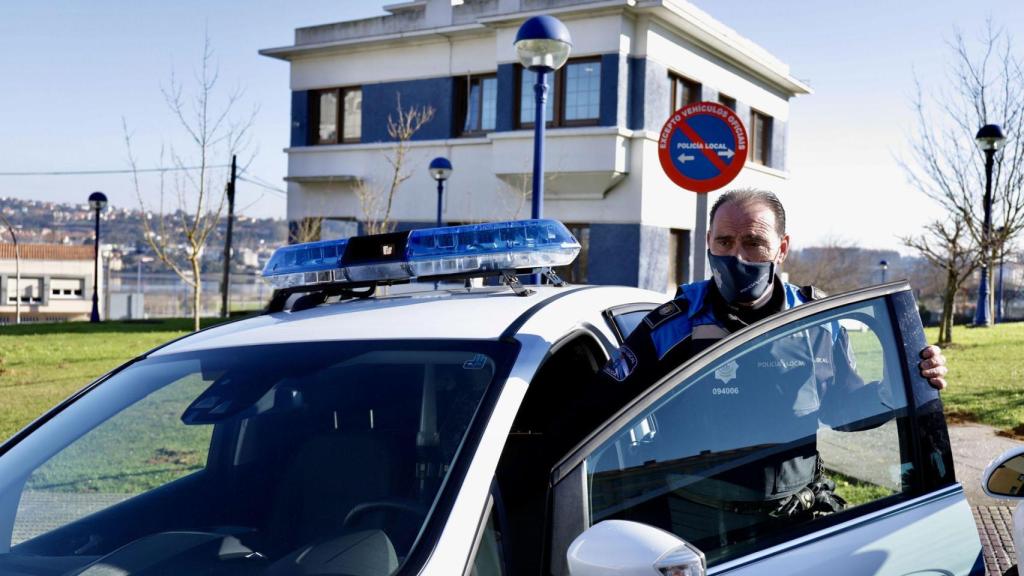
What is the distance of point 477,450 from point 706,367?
572 millimetres

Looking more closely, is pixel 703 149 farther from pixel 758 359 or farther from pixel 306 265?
pixel 758 359

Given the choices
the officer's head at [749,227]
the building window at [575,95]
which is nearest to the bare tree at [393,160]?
the building window at [575,95]

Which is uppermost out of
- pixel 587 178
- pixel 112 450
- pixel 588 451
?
pixel 587 178

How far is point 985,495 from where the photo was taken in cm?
450

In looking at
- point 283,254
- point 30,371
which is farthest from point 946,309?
point 283,254

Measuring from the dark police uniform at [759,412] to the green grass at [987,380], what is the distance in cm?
748

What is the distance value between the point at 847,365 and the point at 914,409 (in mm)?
203

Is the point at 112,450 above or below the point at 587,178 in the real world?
below

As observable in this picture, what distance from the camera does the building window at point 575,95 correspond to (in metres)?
21.8

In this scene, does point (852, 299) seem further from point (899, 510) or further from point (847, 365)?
point (899, 510)

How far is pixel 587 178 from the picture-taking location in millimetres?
21766

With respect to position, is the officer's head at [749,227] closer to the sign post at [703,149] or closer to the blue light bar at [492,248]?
the blue light bar at [492,248]

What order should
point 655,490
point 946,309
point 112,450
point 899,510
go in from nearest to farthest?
point 655,490 → point 899,510 → point 112,450 → point 946,309

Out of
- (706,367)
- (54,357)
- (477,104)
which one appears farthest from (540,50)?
(477,104)
